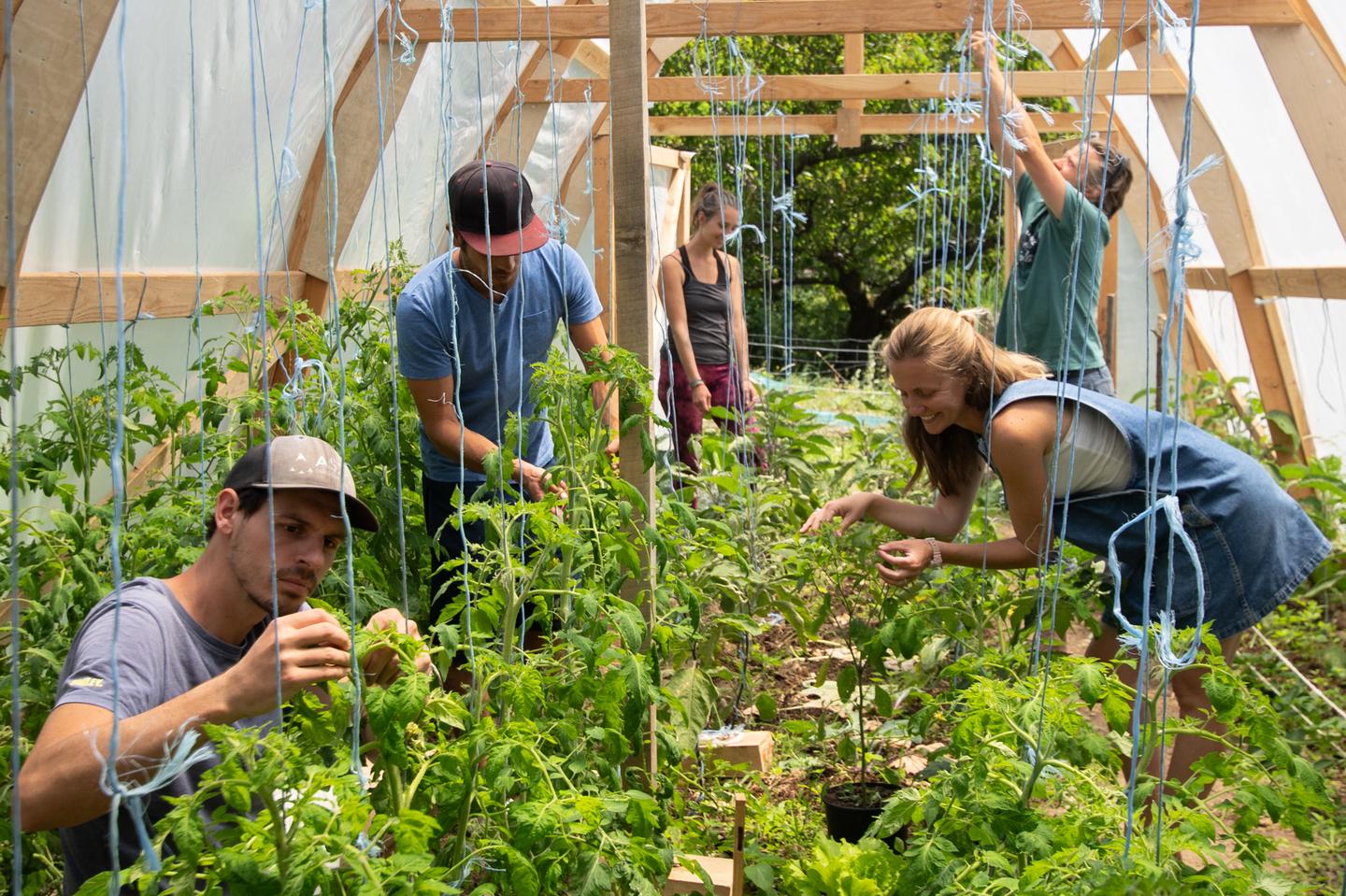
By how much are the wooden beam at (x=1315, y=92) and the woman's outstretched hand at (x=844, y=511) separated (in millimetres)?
2184

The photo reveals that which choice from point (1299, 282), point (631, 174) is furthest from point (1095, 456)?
point (1299, 282)

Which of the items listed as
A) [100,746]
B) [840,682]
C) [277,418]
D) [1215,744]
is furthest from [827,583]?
[100,746]

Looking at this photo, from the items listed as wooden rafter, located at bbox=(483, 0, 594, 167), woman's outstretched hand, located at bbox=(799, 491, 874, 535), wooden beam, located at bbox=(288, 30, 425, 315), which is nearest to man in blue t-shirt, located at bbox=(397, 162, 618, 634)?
woman's outstretched hand, located at bbox=(799, 491, 874, 535)

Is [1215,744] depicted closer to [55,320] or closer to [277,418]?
[277,418]

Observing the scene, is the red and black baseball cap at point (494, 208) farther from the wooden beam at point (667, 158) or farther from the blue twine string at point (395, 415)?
the wooden beam at point (667, 158)

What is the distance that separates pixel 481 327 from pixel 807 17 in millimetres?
1669

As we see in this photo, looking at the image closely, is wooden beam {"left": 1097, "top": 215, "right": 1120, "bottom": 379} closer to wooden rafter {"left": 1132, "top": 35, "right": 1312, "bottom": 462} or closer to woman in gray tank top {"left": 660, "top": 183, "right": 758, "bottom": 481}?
wooden rafter {"left": 1132, "top": 35, "right": 1312, "bottom": 462}

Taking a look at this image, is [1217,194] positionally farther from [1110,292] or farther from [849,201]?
[849,201]

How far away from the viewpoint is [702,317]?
5.51m

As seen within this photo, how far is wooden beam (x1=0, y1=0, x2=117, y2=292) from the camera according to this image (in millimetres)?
2523

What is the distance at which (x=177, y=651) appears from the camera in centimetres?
162

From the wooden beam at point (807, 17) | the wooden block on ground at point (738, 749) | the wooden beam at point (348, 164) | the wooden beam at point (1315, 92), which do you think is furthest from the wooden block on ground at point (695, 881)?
the wooden beam at point (1315, 92)

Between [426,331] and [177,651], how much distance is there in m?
1.18

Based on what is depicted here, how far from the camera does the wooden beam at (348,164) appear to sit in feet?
14.6
